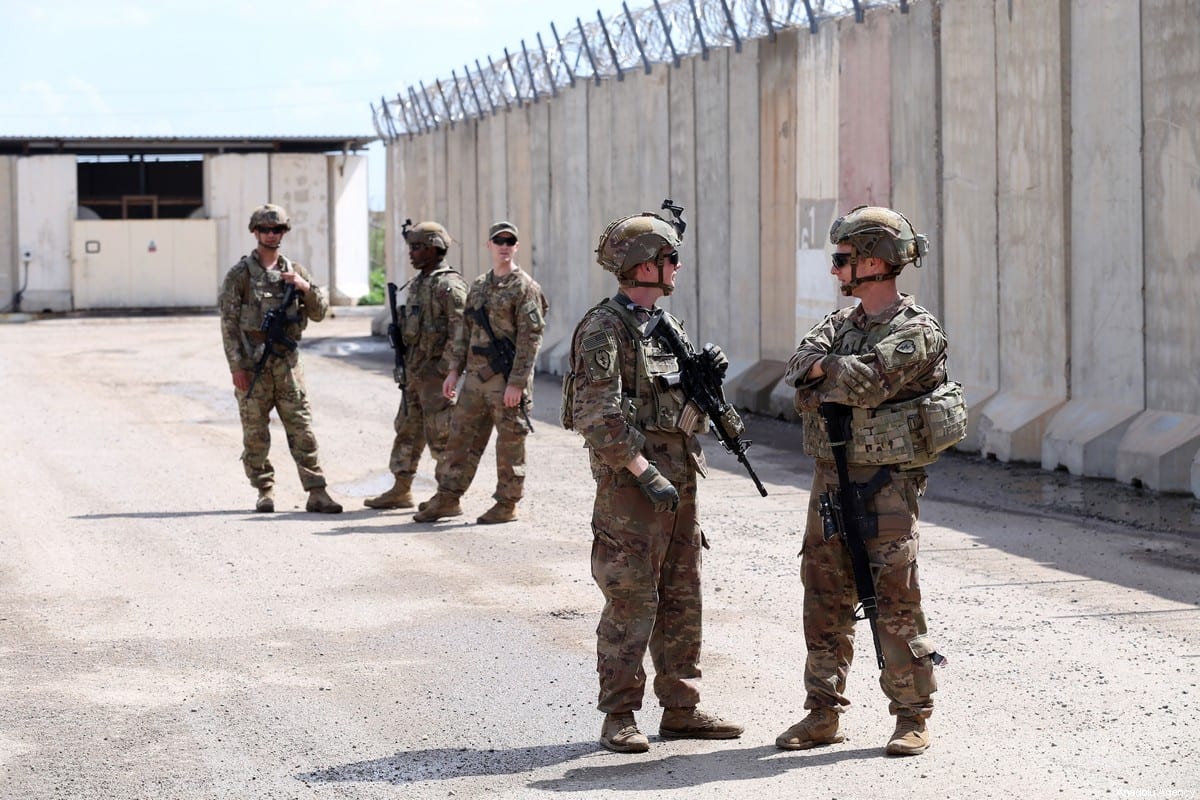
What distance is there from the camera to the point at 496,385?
32.6 feet

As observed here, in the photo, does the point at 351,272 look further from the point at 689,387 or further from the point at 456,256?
the point at 689,387

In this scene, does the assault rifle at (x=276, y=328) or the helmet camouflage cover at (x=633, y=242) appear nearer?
the helmet camouflage cover at (x=633, y=242)

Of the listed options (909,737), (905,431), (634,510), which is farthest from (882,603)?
(634,510)

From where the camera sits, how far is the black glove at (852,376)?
5.03 metres

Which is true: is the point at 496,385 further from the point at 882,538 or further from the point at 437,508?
the point at 882,538

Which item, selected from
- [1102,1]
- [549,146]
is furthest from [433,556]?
[549,146]

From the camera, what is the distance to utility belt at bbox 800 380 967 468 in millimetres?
5125

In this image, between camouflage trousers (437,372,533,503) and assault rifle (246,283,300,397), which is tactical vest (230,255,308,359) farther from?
camouflage trousers (437,372,533,503)

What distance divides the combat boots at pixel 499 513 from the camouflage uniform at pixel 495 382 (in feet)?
0.13

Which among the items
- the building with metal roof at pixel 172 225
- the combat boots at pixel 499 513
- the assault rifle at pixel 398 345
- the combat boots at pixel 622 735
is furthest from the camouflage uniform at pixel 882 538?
the building with metal roof at pixel 172 225

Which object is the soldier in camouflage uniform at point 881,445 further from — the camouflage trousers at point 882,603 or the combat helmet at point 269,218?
the combat helmet at point 269,218

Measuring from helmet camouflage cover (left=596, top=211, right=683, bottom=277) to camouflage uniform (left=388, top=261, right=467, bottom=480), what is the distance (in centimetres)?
487

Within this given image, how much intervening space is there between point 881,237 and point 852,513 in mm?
844

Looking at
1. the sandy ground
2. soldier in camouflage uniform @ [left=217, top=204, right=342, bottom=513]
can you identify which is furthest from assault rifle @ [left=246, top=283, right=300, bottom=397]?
the sandy ground
